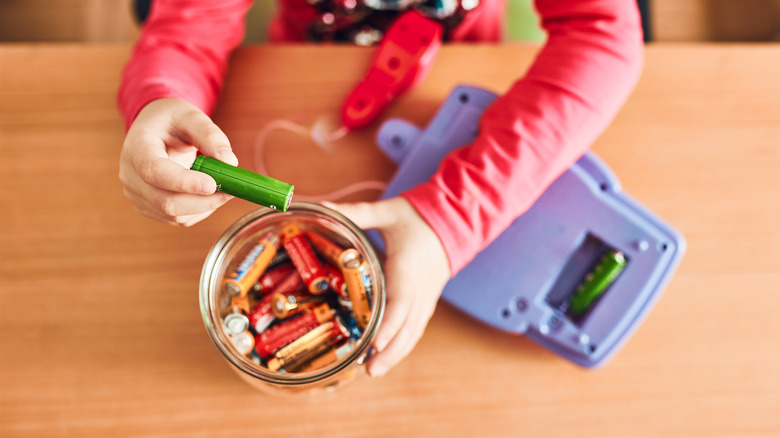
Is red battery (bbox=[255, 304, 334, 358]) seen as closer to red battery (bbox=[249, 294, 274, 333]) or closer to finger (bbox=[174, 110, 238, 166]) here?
red battery (bbox=[249, 294, 274, 333])

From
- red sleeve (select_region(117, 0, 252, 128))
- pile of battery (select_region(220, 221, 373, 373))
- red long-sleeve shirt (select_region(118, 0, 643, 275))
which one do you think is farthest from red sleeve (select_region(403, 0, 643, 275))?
red sleeve (select_region(117, 0, 252, 128))

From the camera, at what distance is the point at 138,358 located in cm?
42

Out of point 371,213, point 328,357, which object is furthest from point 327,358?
point 371,213

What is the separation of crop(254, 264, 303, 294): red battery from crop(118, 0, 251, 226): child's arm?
0.20 feet

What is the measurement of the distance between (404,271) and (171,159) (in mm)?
194

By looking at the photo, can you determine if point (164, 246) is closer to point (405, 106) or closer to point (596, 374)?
point (405, 106)

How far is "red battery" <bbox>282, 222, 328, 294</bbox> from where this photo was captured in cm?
35

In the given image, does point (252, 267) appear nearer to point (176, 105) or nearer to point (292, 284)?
point (292, 284)

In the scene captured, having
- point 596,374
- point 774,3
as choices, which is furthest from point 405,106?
point 774,3

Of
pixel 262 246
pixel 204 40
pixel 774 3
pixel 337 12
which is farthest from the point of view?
pixel 774 3

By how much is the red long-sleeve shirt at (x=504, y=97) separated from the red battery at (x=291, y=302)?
4.8 inches

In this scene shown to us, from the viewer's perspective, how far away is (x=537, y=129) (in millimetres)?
451

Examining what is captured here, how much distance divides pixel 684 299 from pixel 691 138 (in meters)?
0.16

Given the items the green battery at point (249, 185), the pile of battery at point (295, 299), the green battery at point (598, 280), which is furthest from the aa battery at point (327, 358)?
the green battery at point (598, 280)
